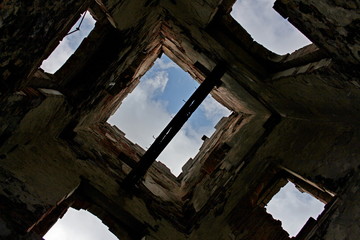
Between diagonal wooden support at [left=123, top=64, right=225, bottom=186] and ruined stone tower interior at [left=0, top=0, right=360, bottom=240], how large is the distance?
27mm

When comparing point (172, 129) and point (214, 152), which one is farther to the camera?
point (214, 152)

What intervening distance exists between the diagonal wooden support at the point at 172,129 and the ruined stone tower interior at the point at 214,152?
3cm

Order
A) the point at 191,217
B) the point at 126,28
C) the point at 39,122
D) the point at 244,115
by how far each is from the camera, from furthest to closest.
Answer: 1. the point at 244,115
2. the point at 191,217
3. the point at 126,28
4. the point at 39,122

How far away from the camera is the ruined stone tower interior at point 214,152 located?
8.77 ft

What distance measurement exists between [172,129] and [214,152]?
41.5 inches

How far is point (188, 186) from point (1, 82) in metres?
3.96

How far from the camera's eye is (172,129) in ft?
13.0

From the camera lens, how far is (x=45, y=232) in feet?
11.6

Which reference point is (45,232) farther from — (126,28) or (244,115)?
(244,115)

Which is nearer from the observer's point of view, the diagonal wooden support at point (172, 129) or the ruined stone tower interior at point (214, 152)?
the ruined stone tower interior at point (214, 152)

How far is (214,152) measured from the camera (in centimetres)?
473

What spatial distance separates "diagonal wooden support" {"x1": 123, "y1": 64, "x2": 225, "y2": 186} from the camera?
3861mm

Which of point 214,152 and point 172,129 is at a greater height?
point 214,152

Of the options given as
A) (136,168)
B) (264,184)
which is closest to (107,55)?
(136,168)
